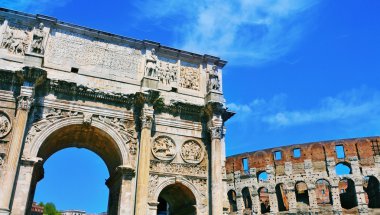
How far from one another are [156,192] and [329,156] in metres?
22.5

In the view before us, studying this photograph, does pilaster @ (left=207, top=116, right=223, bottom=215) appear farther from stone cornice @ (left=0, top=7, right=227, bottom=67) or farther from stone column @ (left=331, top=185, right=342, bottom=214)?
stone column @ (left=331, top=185, right=342, bottom=214)

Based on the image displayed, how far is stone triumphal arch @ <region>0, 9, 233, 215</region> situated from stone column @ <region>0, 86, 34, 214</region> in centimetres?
3

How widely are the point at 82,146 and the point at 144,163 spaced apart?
3.49 meters

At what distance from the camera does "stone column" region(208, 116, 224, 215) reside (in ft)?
41.3

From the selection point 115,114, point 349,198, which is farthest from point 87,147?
point 349,198

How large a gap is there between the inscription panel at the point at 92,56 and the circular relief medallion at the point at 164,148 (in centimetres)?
252

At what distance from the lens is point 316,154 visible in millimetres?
31531

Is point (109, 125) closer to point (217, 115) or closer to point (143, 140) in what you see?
point (143, 140)

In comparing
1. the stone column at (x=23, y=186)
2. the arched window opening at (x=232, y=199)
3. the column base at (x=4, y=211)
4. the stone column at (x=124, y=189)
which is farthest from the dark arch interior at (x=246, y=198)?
the column base at (x=4, y=211)

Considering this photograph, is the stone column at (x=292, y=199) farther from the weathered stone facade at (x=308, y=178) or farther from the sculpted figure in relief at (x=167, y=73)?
the sculpted figure in relief at (x=167, y=73)

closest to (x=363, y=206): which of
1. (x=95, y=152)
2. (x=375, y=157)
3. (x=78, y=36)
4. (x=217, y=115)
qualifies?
(x=375, y=157)

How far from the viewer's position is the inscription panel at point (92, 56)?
13108 mm

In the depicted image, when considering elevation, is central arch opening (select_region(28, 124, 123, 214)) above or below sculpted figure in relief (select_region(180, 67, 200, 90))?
below

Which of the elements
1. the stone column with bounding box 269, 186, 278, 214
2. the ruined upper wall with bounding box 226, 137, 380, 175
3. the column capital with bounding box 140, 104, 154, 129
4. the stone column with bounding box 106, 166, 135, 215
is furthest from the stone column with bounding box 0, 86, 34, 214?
the ruined upper wall with bounding box 226, 137, 380, 175
